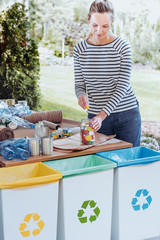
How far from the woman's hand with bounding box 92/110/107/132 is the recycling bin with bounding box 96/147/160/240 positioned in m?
0.18

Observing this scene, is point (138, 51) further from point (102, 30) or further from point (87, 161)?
point (87, 161)

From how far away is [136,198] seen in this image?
1.92 m

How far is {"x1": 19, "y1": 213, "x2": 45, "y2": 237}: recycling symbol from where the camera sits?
1.63 m

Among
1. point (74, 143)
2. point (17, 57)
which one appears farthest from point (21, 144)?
point (17, 57)

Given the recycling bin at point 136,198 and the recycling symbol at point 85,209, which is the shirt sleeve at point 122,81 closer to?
the recycling bin at point 136,198

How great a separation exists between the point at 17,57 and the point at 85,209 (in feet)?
12.6

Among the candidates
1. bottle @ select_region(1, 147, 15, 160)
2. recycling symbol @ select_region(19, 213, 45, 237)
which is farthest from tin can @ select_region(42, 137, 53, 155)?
recycling symbol @ select_region(19, 213, 45, 237)

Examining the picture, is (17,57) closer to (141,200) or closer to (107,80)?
(107,80)

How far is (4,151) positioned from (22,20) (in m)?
3.74

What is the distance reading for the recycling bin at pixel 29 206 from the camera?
1.59 m

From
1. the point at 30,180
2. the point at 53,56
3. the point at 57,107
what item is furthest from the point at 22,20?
the point at 30,180

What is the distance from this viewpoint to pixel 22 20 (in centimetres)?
527

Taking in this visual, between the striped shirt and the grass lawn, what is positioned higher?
the striped shirt

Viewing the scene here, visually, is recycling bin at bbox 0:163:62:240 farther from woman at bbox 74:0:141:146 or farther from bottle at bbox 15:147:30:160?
woman at bbox 74:0:141:146
